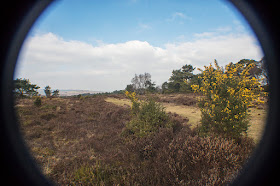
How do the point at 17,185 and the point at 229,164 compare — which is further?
the point at 229,164

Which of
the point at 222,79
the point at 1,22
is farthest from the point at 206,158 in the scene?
the point at 1,22

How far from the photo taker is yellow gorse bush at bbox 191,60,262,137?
12.4 feet

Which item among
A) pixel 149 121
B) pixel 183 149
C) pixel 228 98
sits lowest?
pixel 183 149

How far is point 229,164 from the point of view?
279 centimetres

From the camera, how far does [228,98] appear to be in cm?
402

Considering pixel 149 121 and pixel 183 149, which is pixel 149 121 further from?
pixel 183 149

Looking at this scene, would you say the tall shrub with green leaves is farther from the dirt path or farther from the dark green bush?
the dirt path

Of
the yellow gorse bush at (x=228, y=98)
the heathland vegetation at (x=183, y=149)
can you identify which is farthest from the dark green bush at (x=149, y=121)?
the yellow gorse bush at (x=228, y=98)

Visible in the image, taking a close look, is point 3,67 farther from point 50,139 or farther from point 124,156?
point 50,139

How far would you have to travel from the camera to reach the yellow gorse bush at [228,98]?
3789 millimetres

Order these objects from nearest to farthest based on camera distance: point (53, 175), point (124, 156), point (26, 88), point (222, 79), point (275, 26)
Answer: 1. point (275, 26)
2. point (53, 175)
3. point (124, 156)
4. point (222, 79)
5. point (26, 88)

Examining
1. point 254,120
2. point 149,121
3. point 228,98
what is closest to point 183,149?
point 228,98

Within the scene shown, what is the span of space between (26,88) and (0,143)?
35.6 m

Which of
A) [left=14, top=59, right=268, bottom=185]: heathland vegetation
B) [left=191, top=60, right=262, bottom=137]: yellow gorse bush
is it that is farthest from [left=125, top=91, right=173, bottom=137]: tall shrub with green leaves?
[left=191, top=60, right=262, bottom=137]: yellow gorse bush
